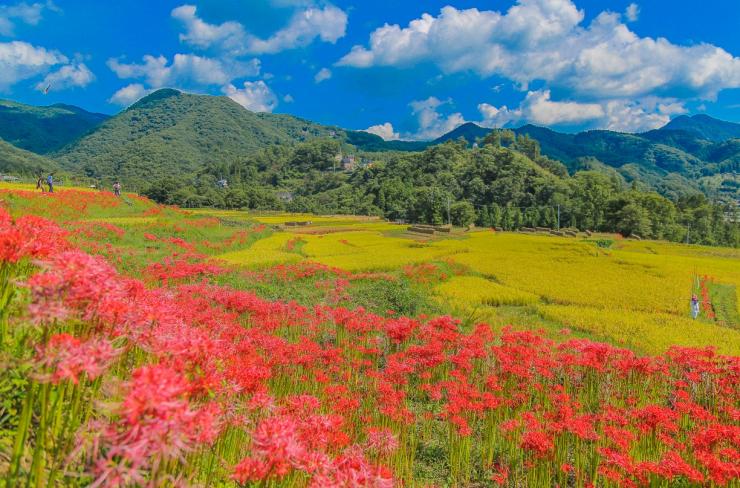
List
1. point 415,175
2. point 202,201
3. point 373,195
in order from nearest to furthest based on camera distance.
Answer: point 202,201, point 373,195, point 415,175

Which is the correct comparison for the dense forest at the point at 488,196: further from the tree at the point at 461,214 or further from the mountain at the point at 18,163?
the mountain at the point at 18,163

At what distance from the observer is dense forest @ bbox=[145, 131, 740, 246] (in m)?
76.1

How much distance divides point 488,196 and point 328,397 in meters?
100

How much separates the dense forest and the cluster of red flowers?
73.8 meters

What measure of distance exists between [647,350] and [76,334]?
51.0ft

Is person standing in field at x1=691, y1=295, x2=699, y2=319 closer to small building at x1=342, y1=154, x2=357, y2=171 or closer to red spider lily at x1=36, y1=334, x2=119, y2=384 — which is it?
red spider lily at x1=36, y1=334, x2=119, y2=384

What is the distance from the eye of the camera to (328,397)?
597cm

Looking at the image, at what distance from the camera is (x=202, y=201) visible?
3757 inches

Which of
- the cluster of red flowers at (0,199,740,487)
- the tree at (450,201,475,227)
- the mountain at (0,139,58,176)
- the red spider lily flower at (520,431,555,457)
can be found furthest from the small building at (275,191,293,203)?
the red spider lily flower at (520,431,555,457)

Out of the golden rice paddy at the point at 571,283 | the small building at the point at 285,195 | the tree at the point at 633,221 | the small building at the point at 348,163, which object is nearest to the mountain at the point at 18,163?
the small building at the point at 285,195

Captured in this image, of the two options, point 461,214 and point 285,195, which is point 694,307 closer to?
point 461,214

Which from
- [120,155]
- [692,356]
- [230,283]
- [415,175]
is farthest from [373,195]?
[120,155]

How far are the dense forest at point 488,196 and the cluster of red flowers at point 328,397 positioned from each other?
242ft

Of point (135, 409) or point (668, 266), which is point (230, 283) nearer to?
point (135, 409)
